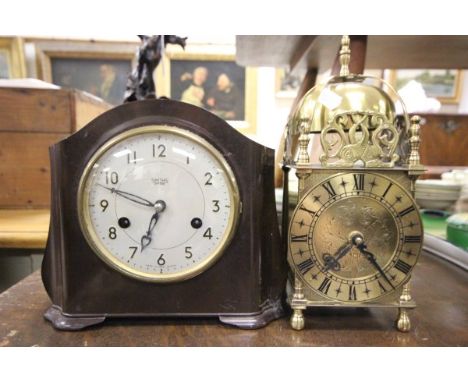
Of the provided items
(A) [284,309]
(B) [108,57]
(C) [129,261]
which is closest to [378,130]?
(A) [284,309]

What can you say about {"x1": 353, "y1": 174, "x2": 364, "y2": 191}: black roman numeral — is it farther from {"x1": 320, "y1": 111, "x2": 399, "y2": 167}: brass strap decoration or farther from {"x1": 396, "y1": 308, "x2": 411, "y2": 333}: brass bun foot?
{"x1": 396, "y1": 308, "x2": 411, "y2": 333}: brass bun foot

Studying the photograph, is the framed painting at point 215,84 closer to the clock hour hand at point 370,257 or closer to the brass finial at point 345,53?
the brass finial at point 345,53

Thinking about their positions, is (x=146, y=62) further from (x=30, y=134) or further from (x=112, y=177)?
(x=112, y=177)

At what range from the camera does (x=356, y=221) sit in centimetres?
52

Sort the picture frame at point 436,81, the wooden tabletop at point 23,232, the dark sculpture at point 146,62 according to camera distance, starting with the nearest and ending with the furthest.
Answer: the wooden tabletop at point 23,232
the dark sculpture at point 146,62
the picture frame at point 436,81

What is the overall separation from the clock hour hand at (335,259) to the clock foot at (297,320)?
0.08 m

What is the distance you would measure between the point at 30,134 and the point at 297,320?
3.21 feet

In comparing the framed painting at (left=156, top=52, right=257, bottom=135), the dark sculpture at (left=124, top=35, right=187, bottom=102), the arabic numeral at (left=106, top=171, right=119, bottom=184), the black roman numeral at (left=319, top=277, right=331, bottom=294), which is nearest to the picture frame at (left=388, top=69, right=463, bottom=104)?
the framed painting at (left=156, top=52, right=257, bottom=135)

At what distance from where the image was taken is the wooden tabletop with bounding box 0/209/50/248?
2.83 ft

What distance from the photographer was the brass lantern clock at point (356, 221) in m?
0.51

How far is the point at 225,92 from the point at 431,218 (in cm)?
105

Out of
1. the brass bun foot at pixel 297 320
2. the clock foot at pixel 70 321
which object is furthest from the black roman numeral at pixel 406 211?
the clock foot at pixel 70 321

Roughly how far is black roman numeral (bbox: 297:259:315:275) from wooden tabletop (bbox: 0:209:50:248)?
0.66 metres

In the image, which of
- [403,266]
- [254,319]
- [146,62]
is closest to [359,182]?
[403,266]
